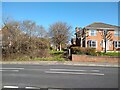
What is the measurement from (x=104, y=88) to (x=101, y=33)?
1600 inches

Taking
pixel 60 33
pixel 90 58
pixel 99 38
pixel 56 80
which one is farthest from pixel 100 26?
pixel 56 80

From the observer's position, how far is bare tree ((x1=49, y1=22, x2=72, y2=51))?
6450 cm

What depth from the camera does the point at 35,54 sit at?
2897 cm

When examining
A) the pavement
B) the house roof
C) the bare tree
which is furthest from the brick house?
the pavement

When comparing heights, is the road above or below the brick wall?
above

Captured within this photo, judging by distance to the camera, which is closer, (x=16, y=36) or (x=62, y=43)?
(x=16, y=36)

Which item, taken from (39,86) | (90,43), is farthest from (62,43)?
(39,86)

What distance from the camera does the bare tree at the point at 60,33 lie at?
6450cm

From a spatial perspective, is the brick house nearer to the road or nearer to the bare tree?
the bare tree

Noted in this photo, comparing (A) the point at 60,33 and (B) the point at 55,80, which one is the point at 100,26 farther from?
(B) the point at 55,80

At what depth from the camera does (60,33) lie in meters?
64.7

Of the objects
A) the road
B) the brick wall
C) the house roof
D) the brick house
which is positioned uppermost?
the house roof

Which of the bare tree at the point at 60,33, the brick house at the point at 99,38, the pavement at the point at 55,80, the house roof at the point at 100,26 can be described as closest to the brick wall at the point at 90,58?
the pavement at the point at 55,80

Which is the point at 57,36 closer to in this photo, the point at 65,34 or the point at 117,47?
the point at 65,34
